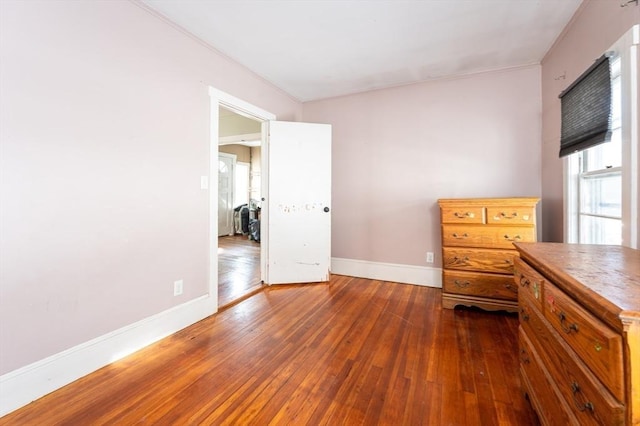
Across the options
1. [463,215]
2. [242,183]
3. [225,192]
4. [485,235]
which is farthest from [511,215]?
→ [242,183]

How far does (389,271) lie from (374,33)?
8.36 feet

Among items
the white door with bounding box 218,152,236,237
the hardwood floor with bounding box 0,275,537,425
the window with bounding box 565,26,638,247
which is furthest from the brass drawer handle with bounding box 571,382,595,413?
the white door with bounding box 218,152,236,237

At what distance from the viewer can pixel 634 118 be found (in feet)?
4.48

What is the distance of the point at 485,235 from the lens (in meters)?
→ 2.40

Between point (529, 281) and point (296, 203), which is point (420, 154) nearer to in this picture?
point (296, 203)

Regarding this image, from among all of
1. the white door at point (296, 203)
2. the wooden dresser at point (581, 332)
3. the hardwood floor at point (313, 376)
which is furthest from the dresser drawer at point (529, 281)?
the white door at point (296, 203)

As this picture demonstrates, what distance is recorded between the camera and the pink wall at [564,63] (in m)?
1.56

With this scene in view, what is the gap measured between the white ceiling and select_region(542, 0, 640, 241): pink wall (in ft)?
0.44

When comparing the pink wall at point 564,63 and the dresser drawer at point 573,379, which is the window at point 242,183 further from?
the dresser drawer at point 573,379

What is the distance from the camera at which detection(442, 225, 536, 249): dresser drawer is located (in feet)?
7.51

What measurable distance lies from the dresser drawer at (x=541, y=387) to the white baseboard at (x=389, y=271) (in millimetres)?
1756

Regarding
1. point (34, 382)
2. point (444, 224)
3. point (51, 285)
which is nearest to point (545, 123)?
point (444, 224)

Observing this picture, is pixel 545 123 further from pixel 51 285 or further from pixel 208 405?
pixel 51 285

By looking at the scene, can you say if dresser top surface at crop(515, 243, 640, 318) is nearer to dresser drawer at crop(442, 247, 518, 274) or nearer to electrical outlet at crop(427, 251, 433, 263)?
dresser drawer at crop(442, 247, 518, 274)
